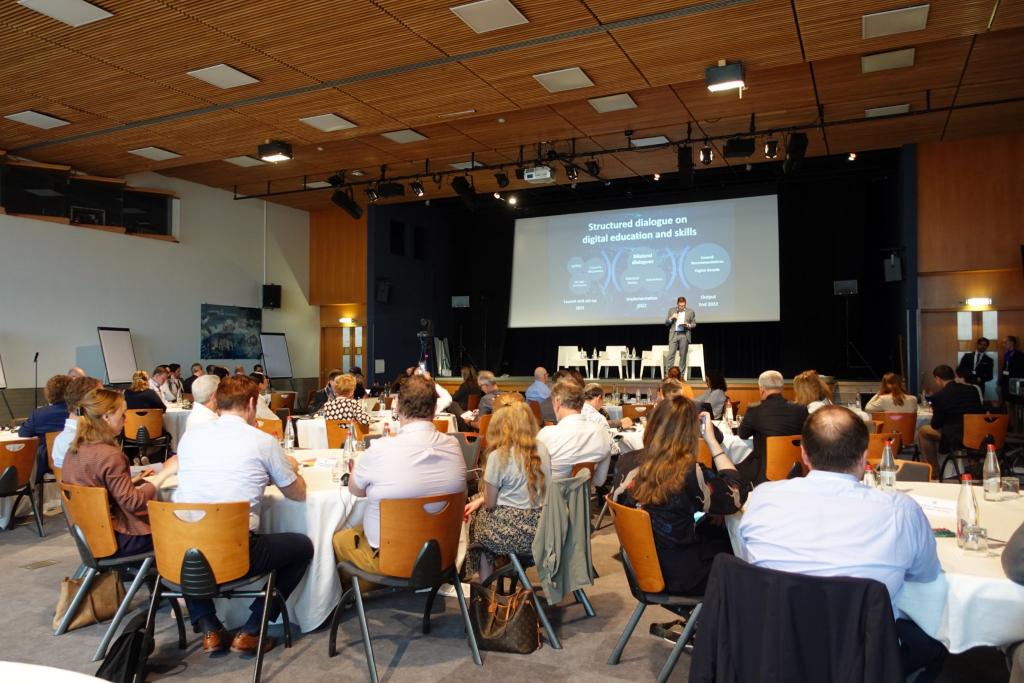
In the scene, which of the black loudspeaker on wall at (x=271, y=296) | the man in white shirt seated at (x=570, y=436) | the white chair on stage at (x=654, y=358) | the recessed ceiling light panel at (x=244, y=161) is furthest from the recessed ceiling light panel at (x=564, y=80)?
the black loudspeaker on wall at (x=271, y=296)

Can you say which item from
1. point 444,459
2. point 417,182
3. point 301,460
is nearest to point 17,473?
point 301,460

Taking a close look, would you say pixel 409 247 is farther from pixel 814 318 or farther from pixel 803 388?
pixel 803 388

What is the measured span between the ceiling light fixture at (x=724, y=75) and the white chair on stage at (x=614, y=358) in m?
8.35

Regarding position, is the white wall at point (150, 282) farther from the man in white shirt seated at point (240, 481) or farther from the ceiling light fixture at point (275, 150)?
the man in white shirt seated at point (240, 481)

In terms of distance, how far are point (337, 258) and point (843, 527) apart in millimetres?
16123

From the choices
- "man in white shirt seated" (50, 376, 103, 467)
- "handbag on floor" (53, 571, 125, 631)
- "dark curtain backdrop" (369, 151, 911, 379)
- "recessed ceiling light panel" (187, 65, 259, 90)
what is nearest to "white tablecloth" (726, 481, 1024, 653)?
"handbag on floor" (53, 571, 125, 631)

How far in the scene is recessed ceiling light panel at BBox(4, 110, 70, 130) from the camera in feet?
31.4

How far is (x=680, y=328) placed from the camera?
13.6 meters

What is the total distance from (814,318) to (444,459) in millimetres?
12723

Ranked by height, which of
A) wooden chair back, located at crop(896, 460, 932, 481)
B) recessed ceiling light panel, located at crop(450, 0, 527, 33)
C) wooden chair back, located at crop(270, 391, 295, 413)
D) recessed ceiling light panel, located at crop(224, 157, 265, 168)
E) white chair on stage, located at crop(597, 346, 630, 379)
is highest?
recessed ceiling light panel, located at crop(224, 157, 265, 168)

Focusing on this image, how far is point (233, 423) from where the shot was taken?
3545 mm

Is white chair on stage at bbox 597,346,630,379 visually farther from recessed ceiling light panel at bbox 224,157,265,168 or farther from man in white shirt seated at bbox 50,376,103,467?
man in white shirt seated at bbox 50,376,103,467

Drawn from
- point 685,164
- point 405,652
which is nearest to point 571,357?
point 685,164

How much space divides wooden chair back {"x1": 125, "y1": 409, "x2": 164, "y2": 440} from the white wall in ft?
16.2
